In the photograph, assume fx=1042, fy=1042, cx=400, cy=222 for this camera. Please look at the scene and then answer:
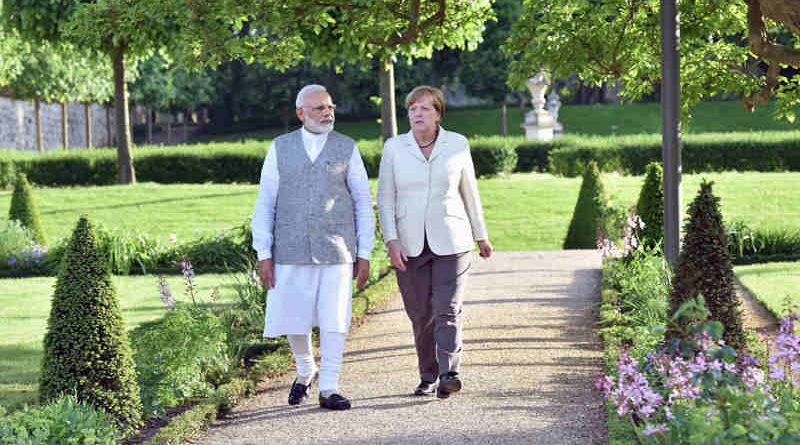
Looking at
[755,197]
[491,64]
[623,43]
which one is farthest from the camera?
[491,64]

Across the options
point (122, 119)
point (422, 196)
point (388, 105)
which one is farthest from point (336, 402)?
point (122, 119)

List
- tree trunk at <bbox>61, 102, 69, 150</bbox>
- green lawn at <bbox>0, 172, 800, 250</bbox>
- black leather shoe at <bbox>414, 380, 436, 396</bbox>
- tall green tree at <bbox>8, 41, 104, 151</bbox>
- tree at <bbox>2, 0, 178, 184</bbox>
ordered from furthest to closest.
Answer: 1. tree trunk at <bbox>61, 102, 69, 150</bbox>
2. tall green tree at <bbox>8, 41, 104, 151</bbox>
3. green lawn at <bbox>0, 172, 800, 250</bbox>
4. tree at <bbox>2, 0, 178, 184</bbox>
5. black leather shoe at <bbox>414, 380, 436, 396</bbox>

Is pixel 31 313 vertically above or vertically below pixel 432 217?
below

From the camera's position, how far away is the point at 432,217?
563 cm

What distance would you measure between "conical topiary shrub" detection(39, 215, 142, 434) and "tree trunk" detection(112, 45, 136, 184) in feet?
53.8

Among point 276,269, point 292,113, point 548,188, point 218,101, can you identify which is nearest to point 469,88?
point 292,113

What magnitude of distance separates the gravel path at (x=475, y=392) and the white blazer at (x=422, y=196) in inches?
34.3

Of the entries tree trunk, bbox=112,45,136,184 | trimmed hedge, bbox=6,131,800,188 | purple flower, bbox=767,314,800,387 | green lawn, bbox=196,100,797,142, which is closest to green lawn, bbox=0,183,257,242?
tree trunk, bbox=112,45,136,184

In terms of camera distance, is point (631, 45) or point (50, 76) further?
point (50, 76)

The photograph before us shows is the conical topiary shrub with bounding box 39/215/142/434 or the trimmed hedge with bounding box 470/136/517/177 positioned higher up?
the trimmed hedge with bounding box 470/136/517/177

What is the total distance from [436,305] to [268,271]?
36.6 inches

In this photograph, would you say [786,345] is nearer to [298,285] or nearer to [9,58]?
[298,285]

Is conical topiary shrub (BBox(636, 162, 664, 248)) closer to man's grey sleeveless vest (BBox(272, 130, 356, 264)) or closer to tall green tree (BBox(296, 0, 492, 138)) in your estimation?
tall green tree (BBox(296, 0, 492, 138))

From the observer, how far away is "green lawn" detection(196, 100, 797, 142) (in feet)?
151
